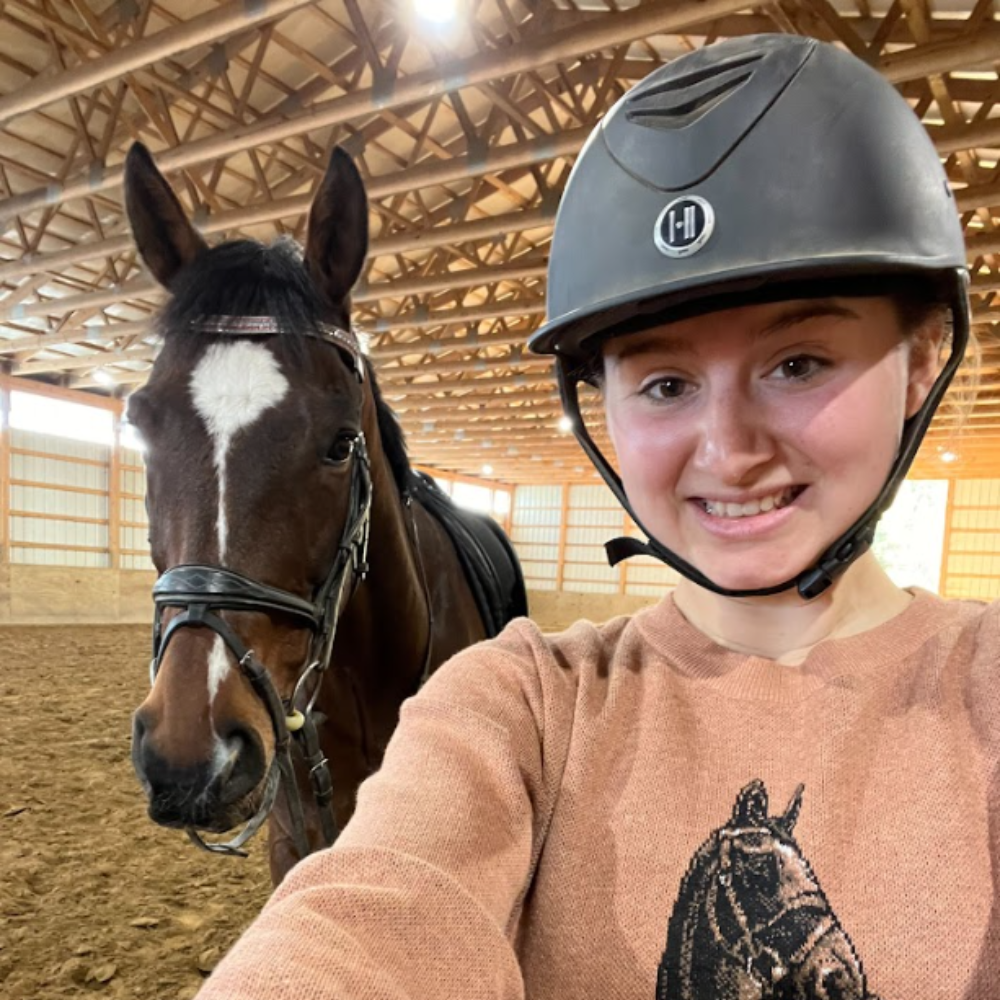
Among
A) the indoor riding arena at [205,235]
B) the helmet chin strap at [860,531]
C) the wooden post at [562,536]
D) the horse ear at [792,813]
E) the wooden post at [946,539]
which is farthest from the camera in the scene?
the wooden post at [562,536]

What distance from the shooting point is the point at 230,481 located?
128 centimetres

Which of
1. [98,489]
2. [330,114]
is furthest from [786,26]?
[98,489]

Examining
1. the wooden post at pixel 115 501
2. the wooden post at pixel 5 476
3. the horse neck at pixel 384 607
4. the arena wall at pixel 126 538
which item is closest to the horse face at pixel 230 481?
the horse neck at pixel 384 607

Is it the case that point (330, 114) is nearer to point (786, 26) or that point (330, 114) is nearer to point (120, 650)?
point (786, 26)

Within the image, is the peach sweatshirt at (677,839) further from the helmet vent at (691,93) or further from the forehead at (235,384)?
the forehead at (235,384)

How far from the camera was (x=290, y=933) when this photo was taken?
539 mm

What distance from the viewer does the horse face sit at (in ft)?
3.76

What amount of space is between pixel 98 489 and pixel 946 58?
13.7 metres

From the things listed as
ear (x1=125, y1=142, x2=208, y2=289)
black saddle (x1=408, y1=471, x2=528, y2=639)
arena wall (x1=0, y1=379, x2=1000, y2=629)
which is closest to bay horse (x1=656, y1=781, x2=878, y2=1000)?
ear (x1=125, y1=142, x2=208, y2=289)

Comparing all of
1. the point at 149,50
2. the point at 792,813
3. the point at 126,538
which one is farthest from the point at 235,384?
the point at 126,538

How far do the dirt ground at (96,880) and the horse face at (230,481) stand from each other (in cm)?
174

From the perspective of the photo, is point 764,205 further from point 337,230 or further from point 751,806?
point 337,230

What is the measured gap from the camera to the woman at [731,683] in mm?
604

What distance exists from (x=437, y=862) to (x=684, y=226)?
72 cm
